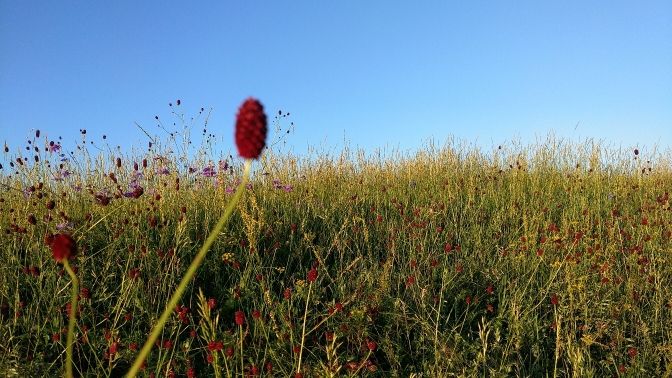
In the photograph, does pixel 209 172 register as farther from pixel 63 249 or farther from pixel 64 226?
pixel 63 249

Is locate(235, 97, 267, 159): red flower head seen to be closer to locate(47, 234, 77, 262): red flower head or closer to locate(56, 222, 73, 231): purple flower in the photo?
locate(47, 234, 77, 262): red flower head

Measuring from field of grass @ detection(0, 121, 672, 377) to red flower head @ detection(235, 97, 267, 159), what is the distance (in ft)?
3.70

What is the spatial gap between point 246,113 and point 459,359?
6.51 feet

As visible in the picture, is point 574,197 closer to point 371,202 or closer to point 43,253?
point 371,202

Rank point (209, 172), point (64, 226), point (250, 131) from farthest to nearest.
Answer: point (209, 172) < point (64, 226) < point (250, 131)

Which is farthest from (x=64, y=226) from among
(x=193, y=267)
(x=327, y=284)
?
(x=193, y=267)

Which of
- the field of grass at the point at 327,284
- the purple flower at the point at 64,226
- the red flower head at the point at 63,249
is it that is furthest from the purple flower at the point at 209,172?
the red flower head at the point at 63,249

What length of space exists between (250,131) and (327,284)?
2.77 m

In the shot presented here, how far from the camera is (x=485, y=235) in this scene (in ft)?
14.5

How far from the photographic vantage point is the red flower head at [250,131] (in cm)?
80

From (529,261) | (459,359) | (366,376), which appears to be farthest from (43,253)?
(529,261)

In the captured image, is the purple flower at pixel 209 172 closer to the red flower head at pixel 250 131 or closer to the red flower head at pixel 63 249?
the red flower head at pixel 63 249

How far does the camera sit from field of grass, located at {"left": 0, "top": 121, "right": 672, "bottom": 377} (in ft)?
8.19

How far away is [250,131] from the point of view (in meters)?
0.82
